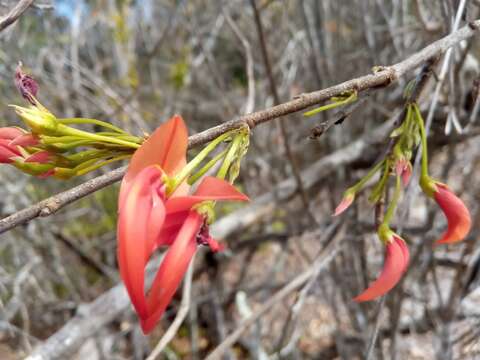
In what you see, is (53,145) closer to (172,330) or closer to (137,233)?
(137,233)

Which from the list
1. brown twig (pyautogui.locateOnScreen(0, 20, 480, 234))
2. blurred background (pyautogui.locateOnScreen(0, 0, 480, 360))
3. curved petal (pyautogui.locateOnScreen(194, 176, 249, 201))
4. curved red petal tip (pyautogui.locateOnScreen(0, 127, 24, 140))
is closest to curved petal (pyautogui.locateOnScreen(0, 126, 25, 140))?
curved red petal tip (pyautogui.locateOnScreen(0, 127, 24, 140))

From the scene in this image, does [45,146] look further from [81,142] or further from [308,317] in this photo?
[308,317]

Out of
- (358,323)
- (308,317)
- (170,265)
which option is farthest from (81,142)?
(308,317)

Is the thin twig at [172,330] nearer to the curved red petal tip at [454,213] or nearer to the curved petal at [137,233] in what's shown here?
the curved petal at [137,233]

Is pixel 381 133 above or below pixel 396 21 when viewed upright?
below

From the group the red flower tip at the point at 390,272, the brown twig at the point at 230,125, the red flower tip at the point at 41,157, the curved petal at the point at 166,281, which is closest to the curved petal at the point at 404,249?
the red flower tip at the point at 390,272
